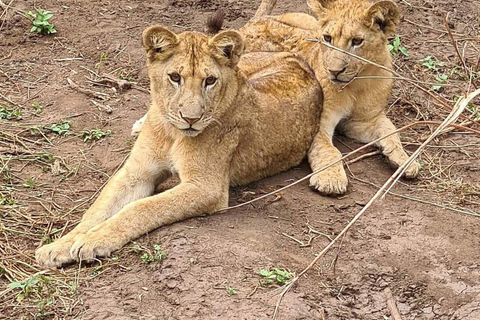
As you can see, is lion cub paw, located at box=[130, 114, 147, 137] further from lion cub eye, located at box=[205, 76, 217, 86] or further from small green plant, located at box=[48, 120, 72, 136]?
lion cub eye, located at box=[205, 76, 217, 86]

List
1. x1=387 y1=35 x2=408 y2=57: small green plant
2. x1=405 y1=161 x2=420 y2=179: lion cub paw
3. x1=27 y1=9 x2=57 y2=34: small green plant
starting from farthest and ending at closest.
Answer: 1. x1=387 y1=35 x2=408 y2=57: small green plant
2. x1=27 y1=9 x2=57 y2=34: small green plant
3. x1=405 y1=161 x2=420 y2=179: lion cub paw

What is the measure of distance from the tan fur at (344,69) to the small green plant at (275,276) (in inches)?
53.6

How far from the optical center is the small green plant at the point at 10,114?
7406 millimetres

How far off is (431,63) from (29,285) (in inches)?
202

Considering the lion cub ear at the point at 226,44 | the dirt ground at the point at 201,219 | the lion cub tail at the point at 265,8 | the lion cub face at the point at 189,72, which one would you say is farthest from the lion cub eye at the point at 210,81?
the lion cub tail at the point at 265,8

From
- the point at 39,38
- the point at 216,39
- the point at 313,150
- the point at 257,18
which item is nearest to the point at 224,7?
the point at 257,18

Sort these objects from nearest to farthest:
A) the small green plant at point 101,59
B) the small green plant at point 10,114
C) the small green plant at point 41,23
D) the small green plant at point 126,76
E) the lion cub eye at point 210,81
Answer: the lion cub eye at point 210,81
the small green plant at point 10,114
the small green plant at point 126,76
the small green plant at point 101,59
the small green plant at point 41,23

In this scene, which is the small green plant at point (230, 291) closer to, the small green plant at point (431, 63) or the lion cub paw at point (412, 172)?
the lion cub paw at point (412, 172)

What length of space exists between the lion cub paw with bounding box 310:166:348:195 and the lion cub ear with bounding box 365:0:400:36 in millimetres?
1297

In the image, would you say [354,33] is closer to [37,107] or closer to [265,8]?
[265,8]

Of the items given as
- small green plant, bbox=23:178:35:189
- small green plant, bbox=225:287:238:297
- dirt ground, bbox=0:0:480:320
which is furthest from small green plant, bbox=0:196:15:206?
small green plant, bbox=225:287:238:297

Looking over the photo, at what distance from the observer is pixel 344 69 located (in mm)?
6969

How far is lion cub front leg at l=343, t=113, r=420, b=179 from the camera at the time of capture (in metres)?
6.96

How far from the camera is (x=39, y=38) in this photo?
873 cm
